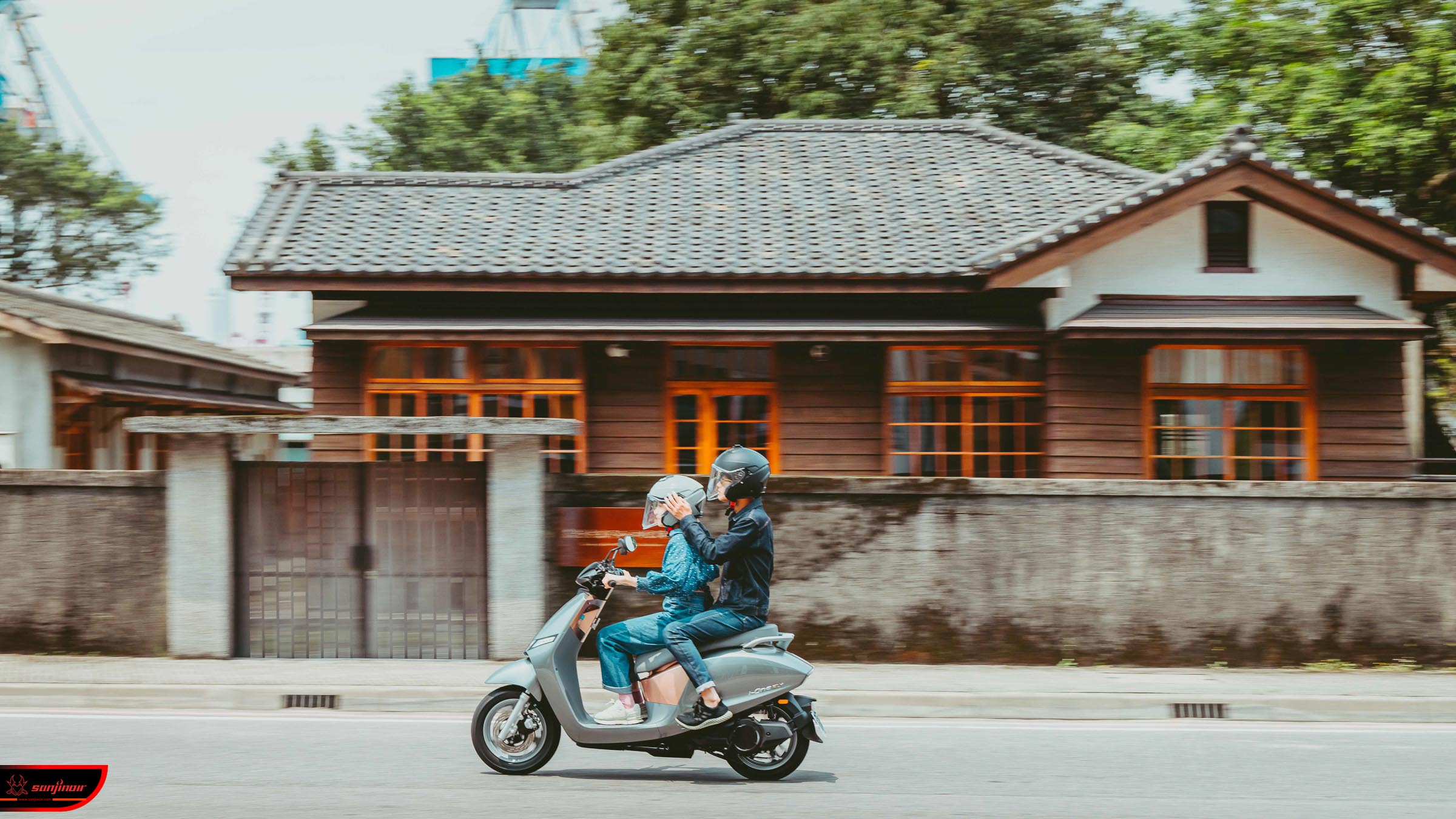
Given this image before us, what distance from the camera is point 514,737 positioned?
664 centimetres

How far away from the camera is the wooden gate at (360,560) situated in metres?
10.4

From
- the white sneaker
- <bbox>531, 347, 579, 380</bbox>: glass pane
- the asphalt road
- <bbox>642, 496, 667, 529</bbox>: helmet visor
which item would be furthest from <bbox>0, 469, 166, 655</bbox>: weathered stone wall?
<bbox>642, 496, 667, 529</bbox>: helmet visor

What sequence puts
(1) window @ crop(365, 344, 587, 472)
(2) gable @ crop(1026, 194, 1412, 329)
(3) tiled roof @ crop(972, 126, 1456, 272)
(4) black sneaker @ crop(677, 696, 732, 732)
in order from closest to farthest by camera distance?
(4) black sneaker @ crop(677, 696, 732, 732), (3) tiled roof @ crop(972, 126, 1456, 272), (2) gable @ crop(1026, 194, 1412, 329), (1) window @ crop(365, 344, 587, 472)

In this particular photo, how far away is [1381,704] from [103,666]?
969 centimetres

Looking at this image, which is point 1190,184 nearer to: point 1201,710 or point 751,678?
point 1201,710

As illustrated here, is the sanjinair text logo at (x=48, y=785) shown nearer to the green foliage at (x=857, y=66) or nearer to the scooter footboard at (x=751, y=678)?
the scooter footboard at (x=751, y=678)

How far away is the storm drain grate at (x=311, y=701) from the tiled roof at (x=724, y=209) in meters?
6.18

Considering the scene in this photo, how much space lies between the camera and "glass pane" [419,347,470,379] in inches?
573

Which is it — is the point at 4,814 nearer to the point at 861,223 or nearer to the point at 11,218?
the point at 861,223

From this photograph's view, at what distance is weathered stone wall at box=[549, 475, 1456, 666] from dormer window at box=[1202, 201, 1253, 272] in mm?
4313

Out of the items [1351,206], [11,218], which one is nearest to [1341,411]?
[1351,206]

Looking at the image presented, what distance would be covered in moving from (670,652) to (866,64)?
63.7 ft

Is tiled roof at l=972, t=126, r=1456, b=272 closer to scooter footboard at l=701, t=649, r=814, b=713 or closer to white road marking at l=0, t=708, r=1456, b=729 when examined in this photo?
white road marking at l=0, t=708, r=1456, b=729

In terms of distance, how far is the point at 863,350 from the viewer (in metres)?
14.5
